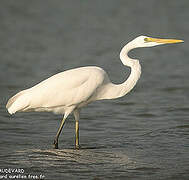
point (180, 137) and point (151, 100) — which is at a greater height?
point (151, 100)

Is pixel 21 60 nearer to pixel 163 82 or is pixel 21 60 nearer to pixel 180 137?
pixel 163 82

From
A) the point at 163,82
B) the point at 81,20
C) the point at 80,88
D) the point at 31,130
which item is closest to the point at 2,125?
the point at 31,130

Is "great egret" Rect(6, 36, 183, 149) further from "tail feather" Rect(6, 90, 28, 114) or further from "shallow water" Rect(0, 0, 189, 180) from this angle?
"shallow water" Rect(0, 0, 189, 180)

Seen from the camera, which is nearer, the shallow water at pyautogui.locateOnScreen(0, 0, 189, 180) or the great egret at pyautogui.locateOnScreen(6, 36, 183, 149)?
the shallow water at pyautogui.locateOnScreen(0, 0, 189, 180)

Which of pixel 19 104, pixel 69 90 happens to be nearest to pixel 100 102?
pixel 69 90

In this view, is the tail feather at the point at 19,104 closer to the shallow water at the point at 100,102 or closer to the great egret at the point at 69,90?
the great egret at the point at 69,90

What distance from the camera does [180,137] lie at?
9.38 m

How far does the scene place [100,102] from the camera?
1261cm

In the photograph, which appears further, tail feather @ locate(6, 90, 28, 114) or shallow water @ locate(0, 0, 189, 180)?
tail feather @ locate(6, 90, 28, 114)

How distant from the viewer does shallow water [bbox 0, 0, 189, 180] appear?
7.88m

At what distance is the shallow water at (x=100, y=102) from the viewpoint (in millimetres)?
7875

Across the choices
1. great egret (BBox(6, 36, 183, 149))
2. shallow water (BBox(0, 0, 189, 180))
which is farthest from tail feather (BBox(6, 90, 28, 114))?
shallow water (BBox(0, 0, 189, 180))

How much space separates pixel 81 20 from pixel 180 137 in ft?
56.1

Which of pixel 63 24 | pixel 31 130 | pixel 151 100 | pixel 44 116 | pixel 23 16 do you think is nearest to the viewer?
pixel 31 130
